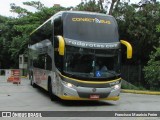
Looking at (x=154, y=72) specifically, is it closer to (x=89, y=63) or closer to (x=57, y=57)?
(x=89, y=63)

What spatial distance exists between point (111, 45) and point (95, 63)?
106 cm

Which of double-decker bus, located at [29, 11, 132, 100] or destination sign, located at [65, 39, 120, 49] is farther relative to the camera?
destination sign, located at [65, 39, 120, 49]

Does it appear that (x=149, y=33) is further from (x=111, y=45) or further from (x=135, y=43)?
(x=111, y=45)

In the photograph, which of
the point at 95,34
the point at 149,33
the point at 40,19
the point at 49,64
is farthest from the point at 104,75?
the point at 40,19

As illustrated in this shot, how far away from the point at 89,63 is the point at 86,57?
28 cm

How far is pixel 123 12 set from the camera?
32156mm

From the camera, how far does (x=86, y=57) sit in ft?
53.2

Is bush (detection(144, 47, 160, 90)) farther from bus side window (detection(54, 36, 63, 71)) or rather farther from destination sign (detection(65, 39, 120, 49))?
bus side window (detection(54, 36, 63, 71))

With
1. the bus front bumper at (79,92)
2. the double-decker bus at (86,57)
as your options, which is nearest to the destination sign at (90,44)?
the double-decker bus at (86,57)

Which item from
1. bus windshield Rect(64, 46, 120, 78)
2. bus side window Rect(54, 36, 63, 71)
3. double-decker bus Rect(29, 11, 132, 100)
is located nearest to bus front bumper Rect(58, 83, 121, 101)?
double-decker bus Rect(29, 11, 132, 100)

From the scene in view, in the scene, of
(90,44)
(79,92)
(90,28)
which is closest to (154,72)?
(90,28)

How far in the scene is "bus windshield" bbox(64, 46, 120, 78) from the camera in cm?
1605

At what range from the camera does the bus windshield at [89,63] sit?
16.0 metres

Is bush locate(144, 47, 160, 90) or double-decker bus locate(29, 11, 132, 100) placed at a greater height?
double-decker bus locate(29, 11, 132, 100)
